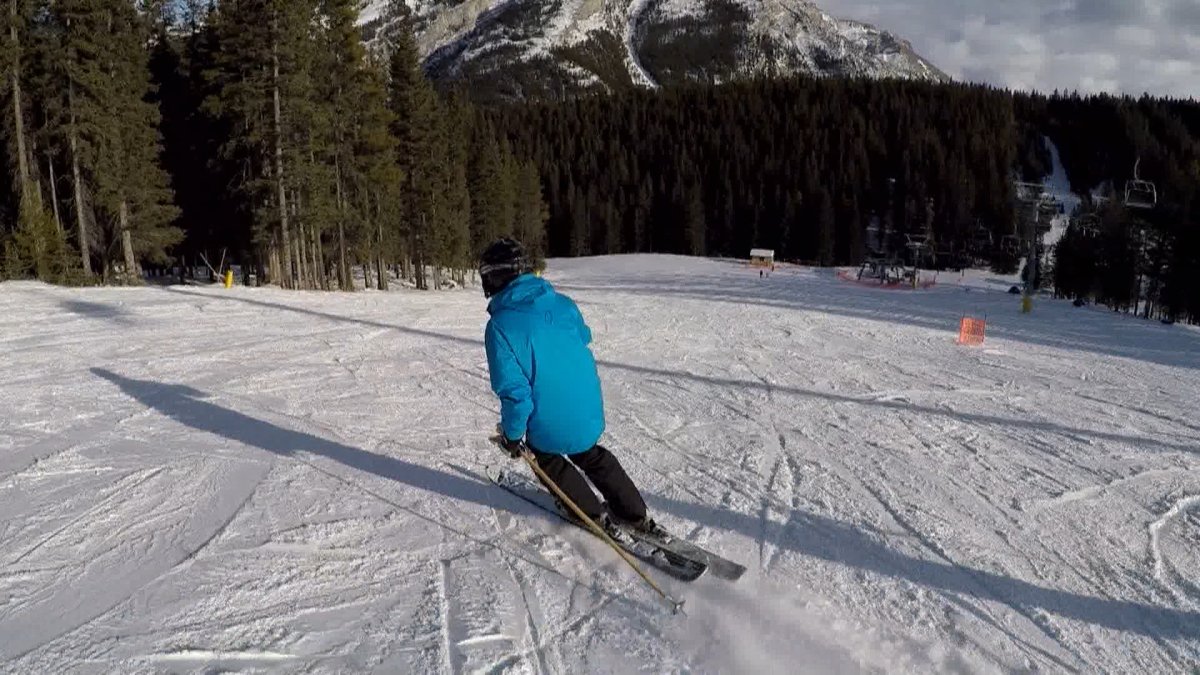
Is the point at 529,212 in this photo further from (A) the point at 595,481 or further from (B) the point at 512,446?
(B) the point at 512,446

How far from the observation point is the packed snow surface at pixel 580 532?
11.2 ft

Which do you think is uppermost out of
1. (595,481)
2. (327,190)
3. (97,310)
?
(327,190)

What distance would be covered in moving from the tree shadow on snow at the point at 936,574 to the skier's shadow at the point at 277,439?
5.30ft

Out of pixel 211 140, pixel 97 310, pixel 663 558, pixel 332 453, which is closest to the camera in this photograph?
pixel 663 558

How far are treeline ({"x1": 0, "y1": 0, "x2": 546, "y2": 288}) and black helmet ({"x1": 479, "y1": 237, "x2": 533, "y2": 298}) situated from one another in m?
21.2

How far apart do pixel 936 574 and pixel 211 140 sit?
30330 millimetres

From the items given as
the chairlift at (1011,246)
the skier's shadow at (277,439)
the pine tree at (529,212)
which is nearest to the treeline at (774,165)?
the chairlift at (1011,246)

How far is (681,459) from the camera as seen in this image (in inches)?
249

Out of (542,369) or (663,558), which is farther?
(663,558)

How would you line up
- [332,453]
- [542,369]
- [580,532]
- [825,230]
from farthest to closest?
1. [825,230]
2. [332,453]
3. [580,532]
4. [542,369]

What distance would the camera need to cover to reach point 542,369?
3.89 meters

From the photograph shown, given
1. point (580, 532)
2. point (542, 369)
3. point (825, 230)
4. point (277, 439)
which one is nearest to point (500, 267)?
point (542, 369)

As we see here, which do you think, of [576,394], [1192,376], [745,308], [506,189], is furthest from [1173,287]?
[576,394]

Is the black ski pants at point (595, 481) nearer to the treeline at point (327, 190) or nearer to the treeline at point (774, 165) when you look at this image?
the treeline at point (327, 190)
